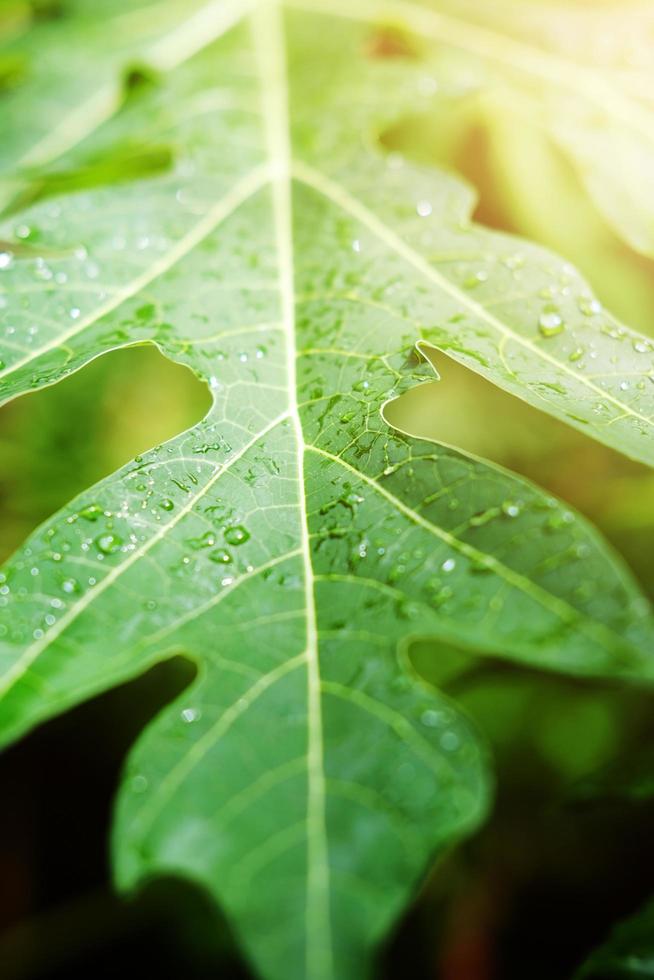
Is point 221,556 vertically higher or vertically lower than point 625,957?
higher

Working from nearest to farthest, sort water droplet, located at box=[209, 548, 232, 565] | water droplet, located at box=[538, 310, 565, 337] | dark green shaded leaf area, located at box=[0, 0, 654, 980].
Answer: dark green shaded leaf area, located at box=[0, 0, 654, 980], water droplet, located at box=[209, 548, 232, 565], water droplet, located at box=[538, 310, 565, 337]

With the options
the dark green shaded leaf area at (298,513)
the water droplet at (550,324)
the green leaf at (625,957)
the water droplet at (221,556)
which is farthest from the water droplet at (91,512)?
the green leaf at (625,957)

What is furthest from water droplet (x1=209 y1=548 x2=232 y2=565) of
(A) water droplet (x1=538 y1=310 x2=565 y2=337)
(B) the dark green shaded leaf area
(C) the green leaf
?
(C) the green leaf

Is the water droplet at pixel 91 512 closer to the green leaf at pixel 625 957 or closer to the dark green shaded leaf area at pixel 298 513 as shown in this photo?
the dark green shaded leaf area at pixel 298 513

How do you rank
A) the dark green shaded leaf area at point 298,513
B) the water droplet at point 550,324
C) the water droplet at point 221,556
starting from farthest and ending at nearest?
the water droplet at point 550,324 < the water droplet at point 221,556 < the dark green shaded leaf area at point 298,513

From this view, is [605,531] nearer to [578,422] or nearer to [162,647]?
[578,422]

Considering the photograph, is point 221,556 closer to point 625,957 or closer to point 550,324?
point 550,324

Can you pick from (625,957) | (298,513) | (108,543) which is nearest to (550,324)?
(298,513)

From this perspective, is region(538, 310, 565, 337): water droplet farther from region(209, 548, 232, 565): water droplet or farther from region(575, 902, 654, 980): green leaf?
region(575, 902, 654, 980): green leaf
